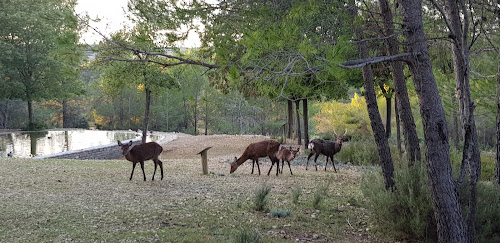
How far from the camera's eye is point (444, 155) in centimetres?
438

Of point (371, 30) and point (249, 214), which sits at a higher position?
point (371, 30)

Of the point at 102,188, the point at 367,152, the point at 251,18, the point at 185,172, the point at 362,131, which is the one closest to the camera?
the point at 251,18

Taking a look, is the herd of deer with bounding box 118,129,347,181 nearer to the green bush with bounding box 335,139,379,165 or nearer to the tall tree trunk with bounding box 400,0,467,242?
the green bush with bounding box 335,139,379,165

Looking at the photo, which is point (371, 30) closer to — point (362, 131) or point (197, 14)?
point (197, 14)

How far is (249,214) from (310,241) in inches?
52.5

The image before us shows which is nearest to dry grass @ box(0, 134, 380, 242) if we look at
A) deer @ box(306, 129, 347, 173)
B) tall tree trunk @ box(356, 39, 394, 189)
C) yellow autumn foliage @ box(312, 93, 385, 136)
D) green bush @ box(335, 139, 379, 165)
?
tall tree trunk @ box(356, 39, 394, 189)

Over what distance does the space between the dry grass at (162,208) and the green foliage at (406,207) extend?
34cm

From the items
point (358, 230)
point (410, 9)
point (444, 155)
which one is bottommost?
point (358, 230)

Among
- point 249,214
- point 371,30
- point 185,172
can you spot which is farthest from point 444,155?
point 185,172

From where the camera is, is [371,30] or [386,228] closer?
[386,228]

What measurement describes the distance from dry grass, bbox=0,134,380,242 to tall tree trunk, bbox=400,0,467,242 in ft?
4.23

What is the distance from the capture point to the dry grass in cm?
507

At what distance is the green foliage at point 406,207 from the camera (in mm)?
5280

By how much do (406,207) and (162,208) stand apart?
3.47 metres
